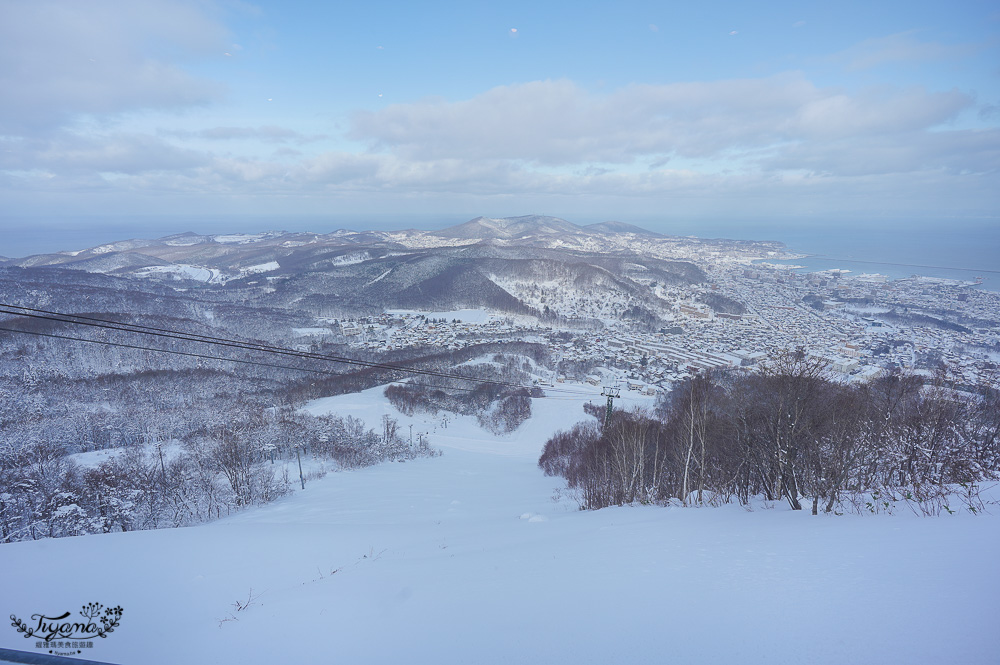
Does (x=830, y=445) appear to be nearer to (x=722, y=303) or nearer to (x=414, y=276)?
(x=722, y=303)

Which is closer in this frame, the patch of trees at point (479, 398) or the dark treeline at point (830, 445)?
the dark treeline at point (830, 445)

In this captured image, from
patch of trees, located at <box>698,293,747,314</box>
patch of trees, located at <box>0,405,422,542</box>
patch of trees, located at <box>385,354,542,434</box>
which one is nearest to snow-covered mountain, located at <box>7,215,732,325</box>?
patch of trees, located at <box>698,293,747,314</box>

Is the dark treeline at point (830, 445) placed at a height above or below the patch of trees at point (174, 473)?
above

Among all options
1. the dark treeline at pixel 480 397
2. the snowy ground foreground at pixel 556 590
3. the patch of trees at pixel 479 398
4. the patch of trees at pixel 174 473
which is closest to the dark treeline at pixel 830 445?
the snowy ground foreground at pixel 556 590

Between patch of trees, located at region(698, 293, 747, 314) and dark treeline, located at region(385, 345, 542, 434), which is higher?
patch of trees, located at region(698, 293, 747, 314)

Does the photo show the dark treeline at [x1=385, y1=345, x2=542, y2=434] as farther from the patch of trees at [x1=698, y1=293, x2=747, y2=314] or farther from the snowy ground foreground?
the patch of trees at [x1=698, y1=293, x2=747, y2=314]

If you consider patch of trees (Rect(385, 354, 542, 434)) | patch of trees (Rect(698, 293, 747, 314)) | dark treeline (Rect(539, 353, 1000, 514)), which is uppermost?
dark treeline (Rect(539, 353, 1000, 514))

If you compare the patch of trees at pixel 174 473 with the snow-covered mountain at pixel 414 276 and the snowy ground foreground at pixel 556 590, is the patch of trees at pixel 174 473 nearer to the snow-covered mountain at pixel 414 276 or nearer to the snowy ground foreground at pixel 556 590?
the snowy ground foreground at pixel 556 590

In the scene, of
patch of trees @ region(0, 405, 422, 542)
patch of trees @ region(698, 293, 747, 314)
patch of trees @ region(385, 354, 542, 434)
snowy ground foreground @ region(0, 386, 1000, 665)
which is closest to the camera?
snowy ground foreground @ region(0, 386, 1000, 665)
